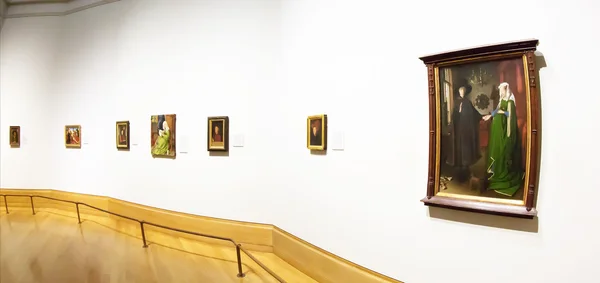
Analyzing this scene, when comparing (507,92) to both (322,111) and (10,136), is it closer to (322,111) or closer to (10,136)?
(322,111)

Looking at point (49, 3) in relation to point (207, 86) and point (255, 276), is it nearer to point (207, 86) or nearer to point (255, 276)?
point (207, 86)

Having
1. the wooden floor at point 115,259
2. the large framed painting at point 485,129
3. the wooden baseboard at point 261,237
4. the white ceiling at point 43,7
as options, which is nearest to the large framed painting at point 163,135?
Answer: the wooden baseboard at point 261,237

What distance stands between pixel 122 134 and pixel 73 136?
7.15 feet

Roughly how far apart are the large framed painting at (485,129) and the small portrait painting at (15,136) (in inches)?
426

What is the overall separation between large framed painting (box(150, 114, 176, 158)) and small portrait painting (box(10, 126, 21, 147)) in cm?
558

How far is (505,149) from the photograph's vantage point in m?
2.04

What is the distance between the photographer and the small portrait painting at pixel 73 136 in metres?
7.46

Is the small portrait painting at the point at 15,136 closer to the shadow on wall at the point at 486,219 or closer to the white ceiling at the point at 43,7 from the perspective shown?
the white ceiling at the point at 43,7

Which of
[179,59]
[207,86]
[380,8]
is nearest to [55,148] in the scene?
[179,59]

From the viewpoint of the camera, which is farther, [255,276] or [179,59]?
[179,59]

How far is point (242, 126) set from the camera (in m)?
4.75

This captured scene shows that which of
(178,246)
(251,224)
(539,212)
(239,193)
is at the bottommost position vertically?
(178,246)

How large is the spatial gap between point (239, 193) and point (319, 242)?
176 cm

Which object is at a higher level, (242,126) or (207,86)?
(207,86)
